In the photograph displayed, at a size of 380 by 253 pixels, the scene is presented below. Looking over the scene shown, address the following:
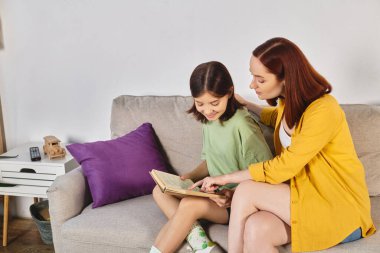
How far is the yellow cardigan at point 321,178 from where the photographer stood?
1512mm

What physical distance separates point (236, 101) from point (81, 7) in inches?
48.3

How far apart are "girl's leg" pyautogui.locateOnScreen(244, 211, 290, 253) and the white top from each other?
301 millimetres

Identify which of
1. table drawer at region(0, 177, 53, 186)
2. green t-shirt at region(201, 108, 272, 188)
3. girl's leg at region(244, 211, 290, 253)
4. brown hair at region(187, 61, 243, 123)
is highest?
brown hair at region(187, 61, 243, 123)

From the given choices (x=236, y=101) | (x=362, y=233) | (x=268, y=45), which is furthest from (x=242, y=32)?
(x=362, y=233)

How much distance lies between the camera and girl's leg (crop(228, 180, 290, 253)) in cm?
156

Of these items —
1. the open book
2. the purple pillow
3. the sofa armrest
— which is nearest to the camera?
the open book

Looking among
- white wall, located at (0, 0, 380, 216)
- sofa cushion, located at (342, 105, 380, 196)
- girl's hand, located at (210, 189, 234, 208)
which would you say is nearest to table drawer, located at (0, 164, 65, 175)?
white wall, located at (0, 0, 380, 216)

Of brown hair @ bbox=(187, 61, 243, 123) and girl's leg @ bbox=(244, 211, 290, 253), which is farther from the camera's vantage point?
brown hair @ bbox=(187, 61, 243, 123)

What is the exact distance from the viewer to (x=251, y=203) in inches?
61.9

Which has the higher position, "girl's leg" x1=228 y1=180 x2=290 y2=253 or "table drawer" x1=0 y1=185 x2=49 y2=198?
"girl's leg" x1=228 y1=180 x2=290 y2=253

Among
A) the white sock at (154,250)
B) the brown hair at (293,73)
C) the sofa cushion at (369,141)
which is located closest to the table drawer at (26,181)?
the white sock at (154,250)

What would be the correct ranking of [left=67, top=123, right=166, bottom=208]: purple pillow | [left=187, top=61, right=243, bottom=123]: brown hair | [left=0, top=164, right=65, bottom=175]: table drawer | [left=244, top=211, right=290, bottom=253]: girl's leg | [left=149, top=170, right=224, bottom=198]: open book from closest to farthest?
[left=244, top=211, right=290, bottom=253]: girl's leg < [left=149, top=170, right=224, bottom=198]: open book < [left=187, top=61, right=243, bottom=123]: brown hair < [left=67, top=123, right=166, bottom=208]: purple pillow < [left=0, top=164, right=65, bottom=175]: table drawer

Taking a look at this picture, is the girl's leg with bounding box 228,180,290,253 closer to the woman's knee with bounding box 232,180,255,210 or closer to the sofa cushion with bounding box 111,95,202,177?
the woman's knee with bounding box 232,180,255,210

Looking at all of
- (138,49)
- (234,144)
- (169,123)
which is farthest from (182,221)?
(138,49)
